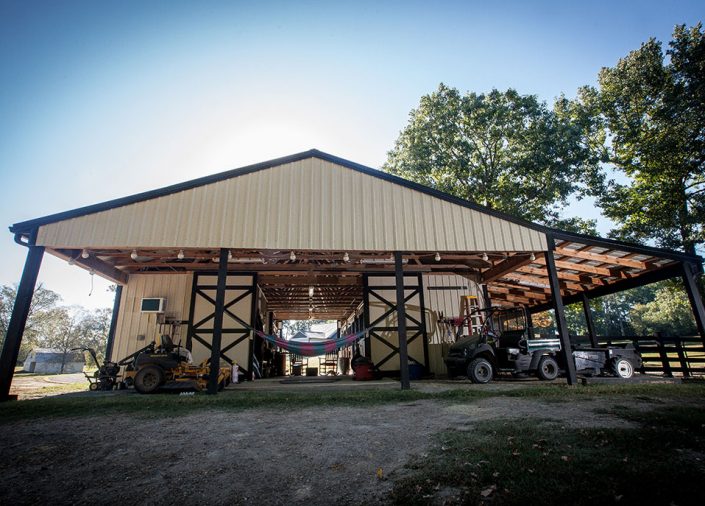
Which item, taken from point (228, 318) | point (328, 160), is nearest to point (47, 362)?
point (228, 318)

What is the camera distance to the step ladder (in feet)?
34.2

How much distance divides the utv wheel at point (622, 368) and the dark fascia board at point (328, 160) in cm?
284

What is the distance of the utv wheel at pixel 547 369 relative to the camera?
829 cm

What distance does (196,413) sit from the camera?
17.2ft

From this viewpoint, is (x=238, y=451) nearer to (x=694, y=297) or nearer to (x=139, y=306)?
(x=139, y=306)

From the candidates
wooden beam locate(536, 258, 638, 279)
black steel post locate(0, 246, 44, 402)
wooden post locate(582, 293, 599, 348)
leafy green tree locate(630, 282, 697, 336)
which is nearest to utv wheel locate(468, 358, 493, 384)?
wooden beam locate(536, 258, 638, 279)

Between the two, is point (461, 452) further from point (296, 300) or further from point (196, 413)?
point (296, 300)

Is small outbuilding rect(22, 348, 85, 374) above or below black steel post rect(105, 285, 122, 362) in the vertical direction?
below

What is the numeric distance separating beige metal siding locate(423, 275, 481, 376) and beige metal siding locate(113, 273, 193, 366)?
7825 millimetres

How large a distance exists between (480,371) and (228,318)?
7.51 m

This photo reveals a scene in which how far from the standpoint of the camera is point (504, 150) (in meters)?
18.2

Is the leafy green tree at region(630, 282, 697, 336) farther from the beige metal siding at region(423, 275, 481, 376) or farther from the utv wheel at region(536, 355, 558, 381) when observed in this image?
the utv wheel at region(536, 355, 558, 381)

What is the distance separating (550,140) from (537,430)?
16.4 metres

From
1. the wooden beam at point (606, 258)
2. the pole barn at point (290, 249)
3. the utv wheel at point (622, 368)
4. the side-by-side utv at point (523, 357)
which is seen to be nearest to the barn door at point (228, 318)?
the pole barn at point (290, 249)
